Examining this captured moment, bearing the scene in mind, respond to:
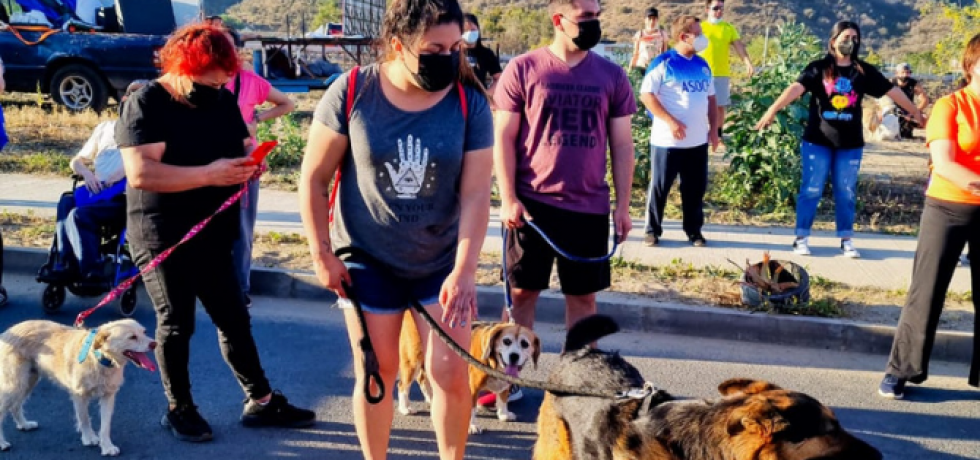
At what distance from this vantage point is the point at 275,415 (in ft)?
16.0

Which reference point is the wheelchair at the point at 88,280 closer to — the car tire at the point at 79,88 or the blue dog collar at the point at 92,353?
the blue dog collar at the point at 92,353

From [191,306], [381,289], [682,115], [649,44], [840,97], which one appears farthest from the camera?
[649,44]

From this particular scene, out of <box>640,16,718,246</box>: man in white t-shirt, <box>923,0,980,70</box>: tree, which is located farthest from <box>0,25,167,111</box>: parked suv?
<box>923,0,980,70</box>: tree

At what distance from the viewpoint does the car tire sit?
50.9 ft

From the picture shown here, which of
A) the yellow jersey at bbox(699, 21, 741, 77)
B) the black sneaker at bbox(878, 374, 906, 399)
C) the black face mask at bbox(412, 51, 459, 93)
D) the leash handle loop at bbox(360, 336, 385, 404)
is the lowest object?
the black sneaker at bbox(878, 374, 906, 399)

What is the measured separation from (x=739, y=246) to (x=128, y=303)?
17.3 feet

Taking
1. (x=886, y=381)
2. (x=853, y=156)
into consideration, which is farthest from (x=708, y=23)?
(x=886, y=381)

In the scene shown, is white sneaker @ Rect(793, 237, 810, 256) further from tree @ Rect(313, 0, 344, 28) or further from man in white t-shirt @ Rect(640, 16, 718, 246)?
tree @ Rect(313, 0, 344, 28)

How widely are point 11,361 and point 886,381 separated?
493 centimetres

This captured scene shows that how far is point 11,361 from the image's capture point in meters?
4.59

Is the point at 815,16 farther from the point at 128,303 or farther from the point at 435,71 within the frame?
the point at 435,71

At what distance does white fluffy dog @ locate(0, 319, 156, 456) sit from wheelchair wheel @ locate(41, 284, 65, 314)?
2011mm

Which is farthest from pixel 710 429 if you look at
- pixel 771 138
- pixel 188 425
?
pixel 771 138

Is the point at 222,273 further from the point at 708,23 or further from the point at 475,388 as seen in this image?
the point at 708,23
